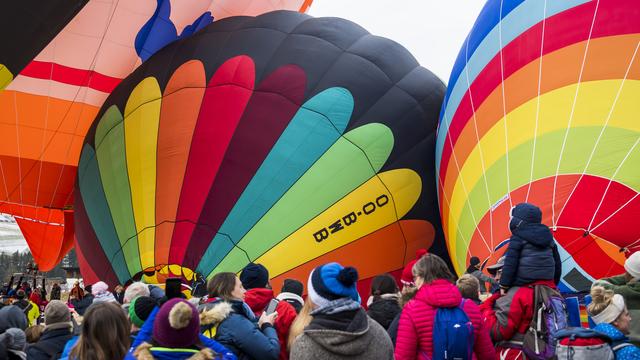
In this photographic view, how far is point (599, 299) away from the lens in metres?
2.80

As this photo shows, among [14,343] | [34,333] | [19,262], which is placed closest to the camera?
[14,343]

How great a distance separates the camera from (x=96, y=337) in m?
2.12

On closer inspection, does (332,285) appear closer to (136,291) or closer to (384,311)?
(384,311)

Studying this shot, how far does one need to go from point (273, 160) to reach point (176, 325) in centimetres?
438

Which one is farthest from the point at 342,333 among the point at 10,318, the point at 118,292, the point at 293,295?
the point at 118,292

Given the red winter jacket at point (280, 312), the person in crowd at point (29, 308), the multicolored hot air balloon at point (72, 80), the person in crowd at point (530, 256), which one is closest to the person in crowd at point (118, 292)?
the person in crowd at point (29, 308)

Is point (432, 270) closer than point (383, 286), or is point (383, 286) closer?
point (432, 270)

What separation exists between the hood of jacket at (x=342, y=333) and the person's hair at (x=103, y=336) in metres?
0.61

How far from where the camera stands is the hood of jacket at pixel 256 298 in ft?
11.4

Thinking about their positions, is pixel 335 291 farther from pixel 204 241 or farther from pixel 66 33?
pixel 66 33

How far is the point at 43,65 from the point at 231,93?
2807 mm

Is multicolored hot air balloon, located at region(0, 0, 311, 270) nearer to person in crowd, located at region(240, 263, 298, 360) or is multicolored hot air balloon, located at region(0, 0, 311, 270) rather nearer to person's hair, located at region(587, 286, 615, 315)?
person in crowd, located at region(240, 263, 298, 360)

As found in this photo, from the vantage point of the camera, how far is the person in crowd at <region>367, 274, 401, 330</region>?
12.3ft

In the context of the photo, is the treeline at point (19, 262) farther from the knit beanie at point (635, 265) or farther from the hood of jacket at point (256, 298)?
the knit beanie at point (635, 265)
